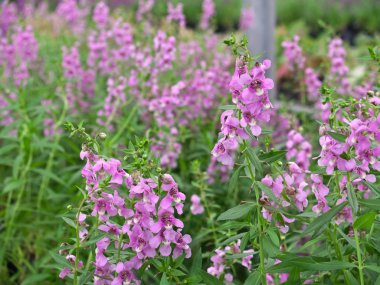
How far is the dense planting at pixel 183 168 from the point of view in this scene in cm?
189

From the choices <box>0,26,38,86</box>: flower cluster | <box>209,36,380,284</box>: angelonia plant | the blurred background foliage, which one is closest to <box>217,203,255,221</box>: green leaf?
<box>209,36,380,284</box>: angelonia plant

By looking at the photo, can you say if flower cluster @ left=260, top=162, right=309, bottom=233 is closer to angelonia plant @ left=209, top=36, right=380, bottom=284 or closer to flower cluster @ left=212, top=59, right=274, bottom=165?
angelonia plant @ left=209, top=36, right=380, bottom=284

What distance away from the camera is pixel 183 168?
3527 mm

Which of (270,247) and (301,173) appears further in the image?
(301,173)

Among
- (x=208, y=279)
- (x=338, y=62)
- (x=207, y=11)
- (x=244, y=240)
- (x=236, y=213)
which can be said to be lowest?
(x=208, y=279)

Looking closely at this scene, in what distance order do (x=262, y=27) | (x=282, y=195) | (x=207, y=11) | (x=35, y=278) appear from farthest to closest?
(x=207, y=11) → (x=262, y=27) → (x=35, y=278) → (x=282, y=195)

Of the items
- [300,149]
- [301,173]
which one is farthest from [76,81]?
[301,173]

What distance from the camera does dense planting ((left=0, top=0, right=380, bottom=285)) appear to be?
189 cm

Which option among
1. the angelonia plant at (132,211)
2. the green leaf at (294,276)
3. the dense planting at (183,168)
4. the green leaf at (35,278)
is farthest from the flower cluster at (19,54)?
the green leaf at (294,276)

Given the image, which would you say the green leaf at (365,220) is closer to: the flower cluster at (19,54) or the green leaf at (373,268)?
the green leaf at (373,268)

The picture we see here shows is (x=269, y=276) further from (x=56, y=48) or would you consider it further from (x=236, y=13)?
(x=236, y=13)

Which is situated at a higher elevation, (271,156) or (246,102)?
(246,102)

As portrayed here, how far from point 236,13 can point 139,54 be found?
39.9 ft

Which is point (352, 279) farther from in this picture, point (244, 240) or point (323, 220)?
point (244, 240)
